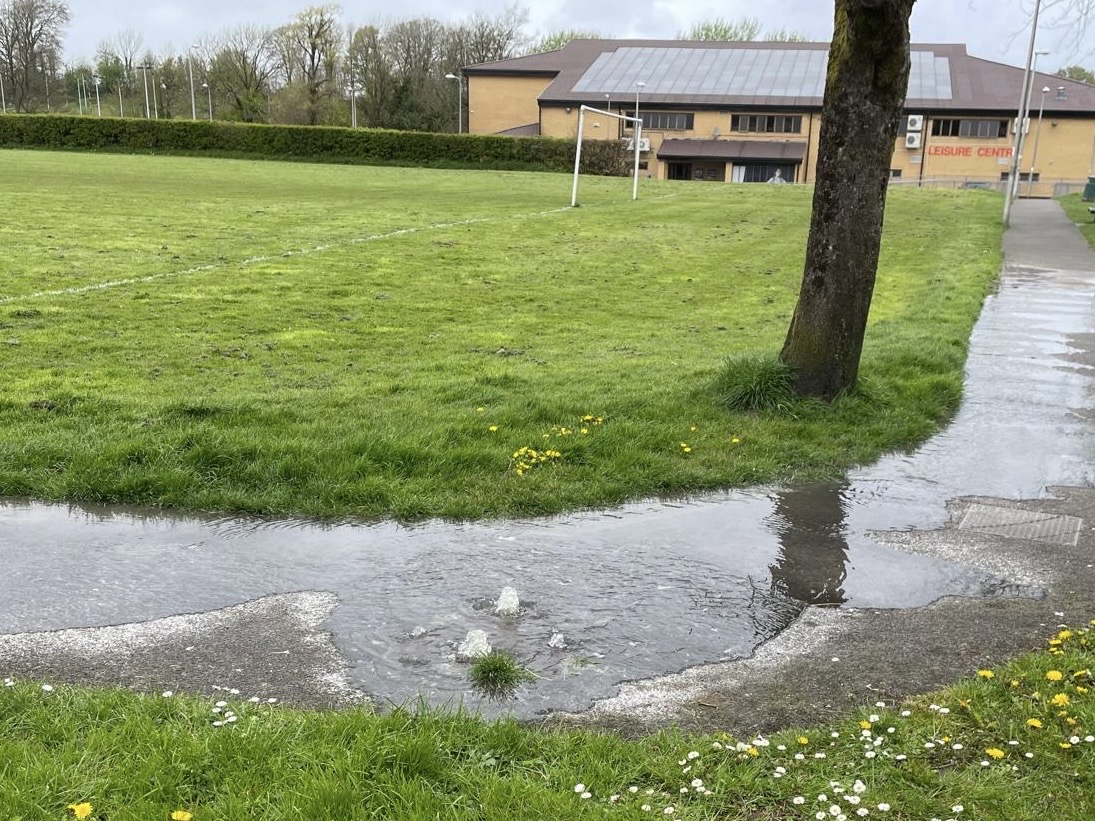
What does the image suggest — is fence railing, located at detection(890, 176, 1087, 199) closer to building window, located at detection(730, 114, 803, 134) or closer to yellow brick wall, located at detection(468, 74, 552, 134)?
building window, located at detection(730, 114, 803, 134)

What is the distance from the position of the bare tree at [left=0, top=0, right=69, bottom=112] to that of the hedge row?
55.0 meters

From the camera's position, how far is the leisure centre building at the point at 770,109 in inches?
2569

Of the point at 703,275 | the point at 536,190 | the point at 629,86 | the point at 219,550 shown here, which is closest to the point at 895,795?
the point at 219,550

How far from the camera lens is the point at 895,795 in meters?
3.16

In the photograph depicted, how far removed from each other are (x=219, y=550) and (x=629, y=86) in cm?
7226

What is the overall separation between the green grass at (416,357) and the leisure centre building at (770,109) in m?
44.5

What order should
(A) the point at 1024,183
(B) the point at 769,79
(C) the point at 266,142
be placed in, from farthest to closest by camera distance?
(B) the point at 769,79 → (A) the point at 1024,183 → (C) the point at 266,142

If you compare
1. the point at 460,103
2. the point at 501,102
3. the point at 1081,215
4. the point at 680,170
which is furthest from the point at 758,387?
the point at 460,103

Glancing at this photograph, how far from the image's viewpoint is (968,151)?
216ft

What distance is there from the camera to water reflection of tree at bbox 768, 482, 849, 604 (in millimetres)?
5109

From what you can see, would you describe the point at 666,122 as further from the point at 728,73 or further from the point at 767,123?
the point at 728,73

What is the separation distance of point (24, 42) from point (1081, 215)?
105475 millimetres

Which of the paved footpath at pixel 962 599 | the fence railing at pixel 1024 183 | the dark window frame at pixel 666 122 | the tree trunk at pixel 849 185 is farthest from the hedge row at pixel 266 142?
the tree trunk at pixel 849 185

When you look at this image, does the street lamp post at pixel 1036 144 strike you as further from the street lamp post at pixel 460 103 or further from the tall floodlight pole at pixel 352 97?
the tall floodlight pole at pixel 352 97
